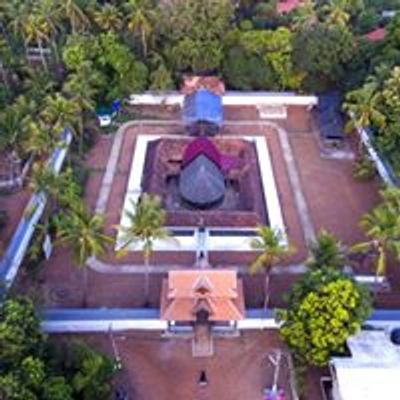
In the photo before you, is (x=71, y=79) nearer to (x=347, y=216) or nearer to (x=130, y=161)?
(x=130, y=161)

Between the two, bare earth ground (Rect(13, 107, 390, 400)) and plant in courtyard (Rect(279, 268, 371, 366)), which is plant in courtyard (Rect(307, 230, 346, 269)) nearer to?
plant in courtyard (Rect(279, 268, 371, 366))

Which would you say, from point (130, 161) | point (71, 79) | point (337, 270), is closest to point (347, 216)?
point (337, 270)

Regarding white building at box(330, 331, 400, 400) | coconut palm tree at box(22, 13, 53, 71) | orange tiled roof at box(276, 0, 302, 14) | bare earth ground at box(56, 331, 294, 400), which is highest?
coconut palm tree at box(22, 13, 53, 71)

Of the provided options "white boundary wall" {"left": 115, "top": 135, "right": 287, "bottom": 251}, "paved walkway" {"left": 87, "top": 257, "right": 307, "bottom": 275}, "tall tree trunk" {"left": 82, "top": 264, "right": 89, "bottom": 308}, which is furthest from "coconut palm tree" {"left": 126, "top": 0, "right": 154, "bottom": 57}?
"tall tree trunk" {"left": 82, "top": 264, "right": 89, "bottom": 308}

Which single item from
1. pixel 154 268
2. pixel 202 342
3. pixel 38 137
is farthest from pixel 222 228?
pixel 38 137

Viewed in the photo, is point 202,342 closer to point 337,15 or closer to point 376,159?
point 376,159
